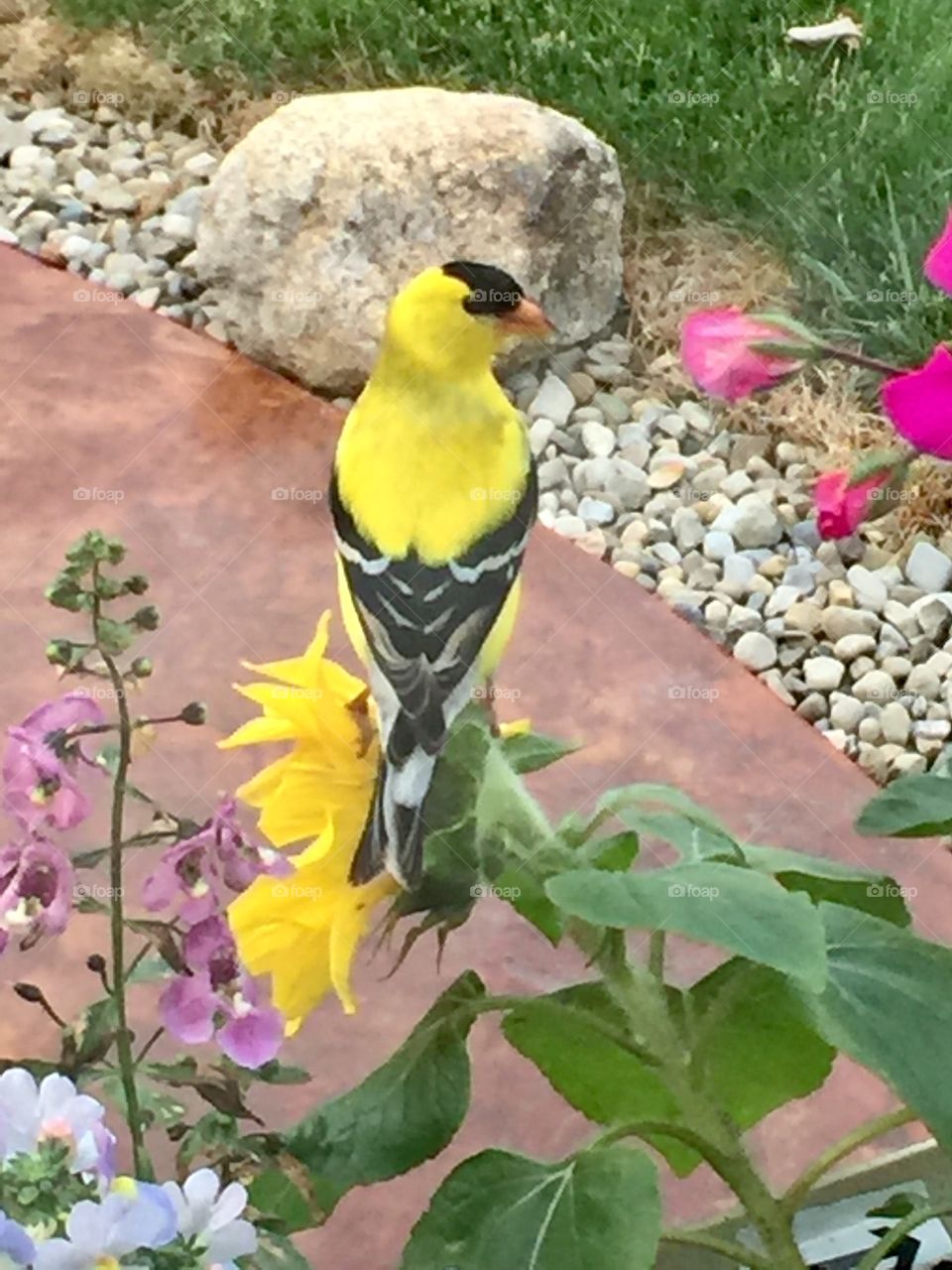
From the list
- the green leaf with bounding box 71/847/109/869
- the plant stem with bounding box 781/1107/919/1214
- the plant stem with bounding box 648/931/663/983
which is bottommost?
the plant stem with bounding box 781/1107/919/1214

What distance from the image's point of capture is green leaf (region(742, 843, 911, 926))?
1.99 ft

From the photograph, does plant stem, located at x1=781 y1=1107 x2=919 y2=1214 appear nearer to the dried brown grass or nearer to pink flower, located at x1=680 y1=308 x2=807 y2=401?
pink flower, located at x1=680 y1=308 x2=807 y2=401

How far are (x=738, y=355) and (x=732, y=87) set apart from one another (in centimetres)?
151

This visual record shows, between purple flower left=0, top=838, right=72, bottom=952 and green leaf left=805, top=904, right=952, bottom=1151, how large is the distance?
0.22 m

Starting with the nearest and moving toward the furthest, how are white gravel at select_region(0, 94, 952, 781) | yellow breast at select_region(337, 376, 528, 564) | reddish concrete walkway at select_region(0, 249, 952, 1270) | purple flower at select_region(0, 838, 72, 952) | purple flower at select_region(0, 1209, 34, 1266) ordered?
purple flower at select_region(0, 1209, 34, 1266) < purple flower at select_region(0, 838, 72, 952) < yellow breast at select_region(337, 376, 528, 564) < reddish concrete walkway at select_region(0, 249, 952, 1270) < white gravel at select_region(0, 94, 952, 781)

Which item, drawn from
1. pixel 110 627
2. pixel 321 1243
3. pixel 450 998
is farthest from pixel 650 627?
pixel 110 627

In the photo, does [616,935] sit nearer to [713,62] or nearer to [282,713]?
[282,713]

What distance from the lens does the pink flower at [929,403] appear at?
49 cm

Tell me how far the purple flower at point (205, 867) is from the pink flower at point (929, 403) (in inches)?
8.3

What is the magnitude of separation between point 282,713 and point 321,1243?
20.4 inches

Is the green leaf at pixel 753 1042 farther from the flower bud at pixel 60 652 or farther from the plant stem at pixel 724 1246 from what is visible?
the flower bud at pixel 60 652

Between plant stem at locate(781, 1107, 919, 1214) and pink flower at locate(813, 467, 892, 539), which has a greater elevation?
pink flower at locate(813, 467, 892, 539)

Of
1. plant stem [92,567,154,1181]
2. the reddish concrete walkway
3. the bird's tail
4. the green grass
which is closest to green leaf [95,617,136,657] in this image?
plant stem [92,567,154,1181]

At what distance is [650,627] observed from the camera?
4.65 feet
